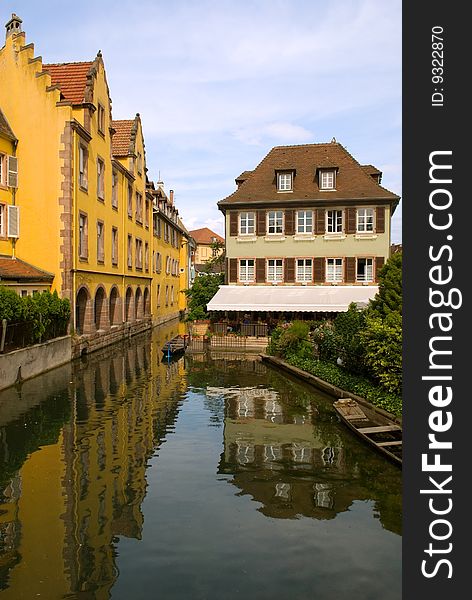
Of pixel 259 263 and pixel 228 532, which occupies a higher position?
pixel 259 263

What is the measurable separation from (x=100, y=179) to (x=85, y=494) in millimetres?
25853

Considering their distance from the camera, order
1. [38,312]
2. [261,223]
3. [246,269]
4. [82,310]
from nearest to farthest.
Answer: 1. [38,312]
2. [82,310]
3. [261,223]
4. [246,269]

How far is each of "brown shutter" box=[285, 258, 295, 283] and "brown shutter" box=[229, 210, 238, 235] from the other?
423 centimetres

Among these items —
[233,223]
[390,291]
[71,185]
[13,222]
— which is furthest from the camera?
[233,223]

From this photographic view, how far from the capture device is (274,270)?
3716cm

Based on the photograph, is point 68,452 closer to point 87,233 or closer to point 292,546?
point 292,546

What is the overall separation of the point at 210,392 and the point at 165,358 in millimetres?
8509

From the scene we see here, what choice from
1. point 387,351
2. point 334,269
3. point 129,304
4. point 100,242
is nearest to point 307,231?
point 334,269

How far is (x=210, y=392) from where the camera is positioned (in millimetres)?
20562

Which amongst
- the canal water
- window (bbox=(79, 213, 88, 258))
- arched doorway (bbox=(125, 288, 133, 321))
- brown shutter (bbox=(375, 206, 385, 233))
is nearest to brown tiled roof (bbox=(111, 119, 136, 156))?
arched doorway (bbox=(125, 288, 133, 321))

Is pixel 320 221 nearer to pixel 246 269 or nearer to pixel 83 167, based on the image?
pixel 246 269

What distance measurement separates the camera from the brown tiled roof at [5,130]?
26847 millimetres

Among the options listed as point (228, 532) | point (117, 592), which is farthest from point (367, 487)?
point (117, 592)

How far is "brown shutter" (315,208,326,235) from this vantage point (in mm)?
36281
